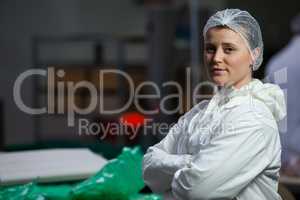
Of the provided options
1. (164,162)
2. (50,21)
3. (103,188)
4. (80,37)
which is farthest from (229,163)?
(50,21)

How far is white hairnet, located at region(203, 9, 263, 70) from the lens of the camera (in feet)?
3.32

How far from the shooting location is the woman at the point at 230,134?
3.21 feet

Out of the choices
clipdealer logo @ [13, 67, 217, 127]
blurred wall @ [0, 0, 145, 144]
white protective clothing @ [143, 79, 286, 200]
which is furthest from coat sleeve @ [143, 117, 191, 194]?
blurred wall @ [0, 0, 145, 144]

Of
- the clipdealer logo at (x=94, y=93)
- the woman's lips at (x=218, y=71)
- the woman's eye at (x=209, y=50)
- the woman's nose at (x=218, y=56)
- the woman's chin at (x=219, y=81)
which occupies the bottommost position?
the clipdealer logo at (x=94, y=93)

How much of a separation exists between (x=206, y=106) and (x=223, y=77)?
3.6 inches

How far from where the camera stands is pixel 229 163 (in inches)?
38.4

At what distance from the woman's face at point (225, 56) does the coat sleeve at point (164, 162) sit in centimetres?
→ 15

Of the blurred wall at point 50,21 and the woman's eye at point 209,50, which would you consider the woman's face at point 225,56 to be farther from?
the blurred wall at point 50,21

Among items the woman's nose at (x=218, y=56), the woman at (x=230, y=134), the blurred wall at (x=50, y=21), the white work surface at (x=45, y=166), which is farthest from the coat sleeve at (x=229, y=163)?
the blurred wall at (x=50, y=21)

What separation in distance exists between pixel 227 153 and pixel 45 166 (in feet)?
2.05

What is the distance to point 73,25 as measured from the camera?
15.4ft

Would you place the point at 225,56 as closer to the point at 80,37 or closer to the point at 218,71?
the point at 218,71

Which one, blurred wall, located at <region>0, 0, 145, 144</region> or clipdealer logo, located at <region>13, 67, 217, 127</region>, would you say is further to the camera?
blurred wall, located at <region>0, 0, 145, 144</region>

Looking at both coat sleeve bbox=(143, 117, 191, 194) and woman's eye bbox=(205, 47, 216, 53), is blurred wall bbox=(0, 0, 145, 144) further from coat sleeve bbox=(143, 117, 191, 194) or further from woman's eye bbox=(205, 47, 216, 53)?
woman's eye bbox=(205, 47, 216, 53)
